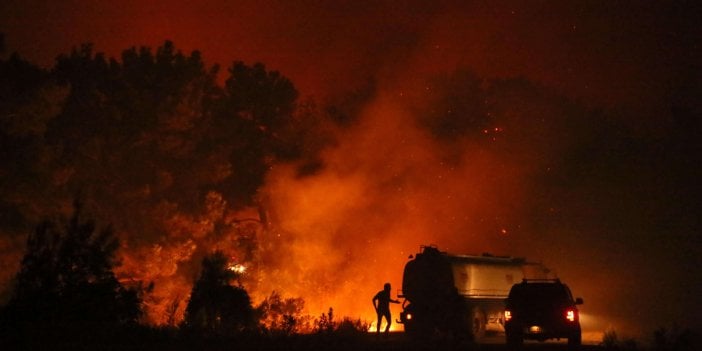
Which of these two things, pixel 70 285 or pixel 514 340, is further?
pixel 514 340

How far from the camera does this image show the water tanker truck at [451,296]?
27.2 meters

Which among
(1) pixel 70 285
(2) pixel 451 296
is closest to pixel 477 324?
(2) pixel 451 296

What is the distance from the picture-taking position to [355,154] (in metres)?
46.7

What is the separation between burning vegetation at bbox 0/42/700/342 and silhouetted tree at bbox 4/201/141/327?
123 inches

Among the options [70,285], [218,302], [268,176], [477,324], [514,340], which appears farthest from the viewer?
[268,176]

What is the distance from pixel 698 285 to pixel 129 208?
29025mm

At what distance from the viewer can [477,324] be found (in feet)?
90.1

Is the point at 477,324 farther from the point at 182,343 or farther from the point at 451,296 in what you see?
the point at 182,343

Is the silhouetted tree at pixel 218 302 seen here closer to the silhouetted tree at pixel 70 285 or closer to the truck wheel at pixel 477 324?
the silhouetted tree at pixel 70 285

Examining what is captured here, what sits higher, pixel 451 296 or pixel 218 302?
pixel 451 296

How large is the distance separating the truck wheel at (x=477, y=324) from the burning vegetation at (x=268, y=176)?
375 centimetres

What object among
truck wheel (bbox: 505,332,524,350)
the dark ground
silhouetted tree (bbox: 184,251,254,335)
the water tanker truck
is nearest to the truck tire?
the water tanker truck

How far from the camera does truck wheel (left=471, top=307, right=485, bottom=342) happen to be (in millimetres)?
27125

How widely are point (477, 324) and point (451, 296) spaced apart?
124 cm
